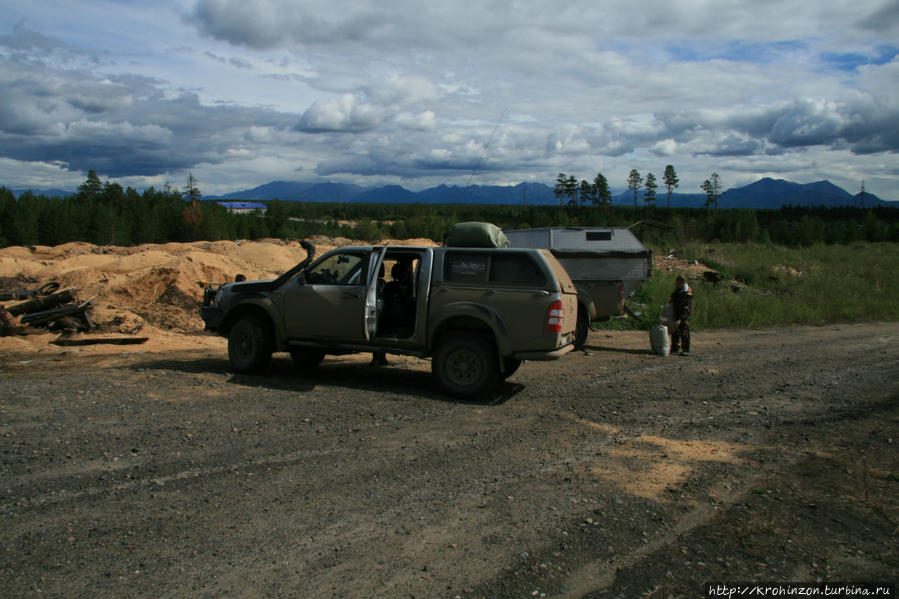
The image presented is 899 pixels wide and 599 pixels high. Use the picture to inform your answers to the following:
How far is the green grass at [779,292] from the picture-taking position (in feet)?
57.7

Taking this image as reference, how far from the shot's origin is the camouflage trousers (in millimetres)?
12688

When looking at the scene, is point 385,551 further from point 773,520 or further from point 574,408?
point 574,408

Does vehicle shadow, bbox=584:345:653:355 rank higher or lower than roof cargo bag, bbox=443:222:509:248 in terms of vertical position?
lower

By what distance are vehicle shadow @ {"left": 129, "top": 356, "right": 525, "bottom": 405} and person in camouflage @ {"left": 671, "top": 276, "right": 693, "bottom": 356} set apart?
4.84 metres

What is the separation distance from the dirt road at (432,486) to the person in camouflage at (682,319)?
9.95 ft

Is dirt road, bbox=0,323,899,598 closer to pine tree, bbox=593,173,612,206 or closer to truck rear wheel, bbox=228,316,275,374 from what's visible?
truck rear wheel, bbox=228,316,275,374

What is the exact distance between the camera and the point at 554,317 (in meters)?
8.07

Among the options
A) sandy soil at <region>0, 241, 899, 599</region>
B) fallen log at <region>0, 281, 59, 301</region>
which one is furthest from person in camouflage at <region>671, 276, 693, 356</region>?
fallen log at <region>0, 281, 59, 301</region>

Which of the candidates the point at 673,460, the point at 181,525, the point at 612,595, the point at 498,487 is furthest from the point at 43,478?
the point at 673,460

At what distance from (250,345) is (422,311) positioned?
280 cm

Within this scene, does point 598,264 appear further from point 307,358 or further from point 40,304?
point 40,304

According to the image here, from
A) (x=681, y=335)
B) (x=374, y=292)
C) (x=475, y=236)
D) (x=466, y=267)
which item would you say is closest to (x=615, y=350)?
(x=681, y=335)

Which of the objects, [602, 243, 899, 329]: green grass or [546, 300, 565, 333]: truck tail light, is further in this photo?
[602, 243, 899, 329]: green grass

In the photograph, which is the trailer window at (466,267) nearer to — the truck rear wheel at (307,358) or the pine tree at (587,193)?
the truck rear wheel at (307,358)
